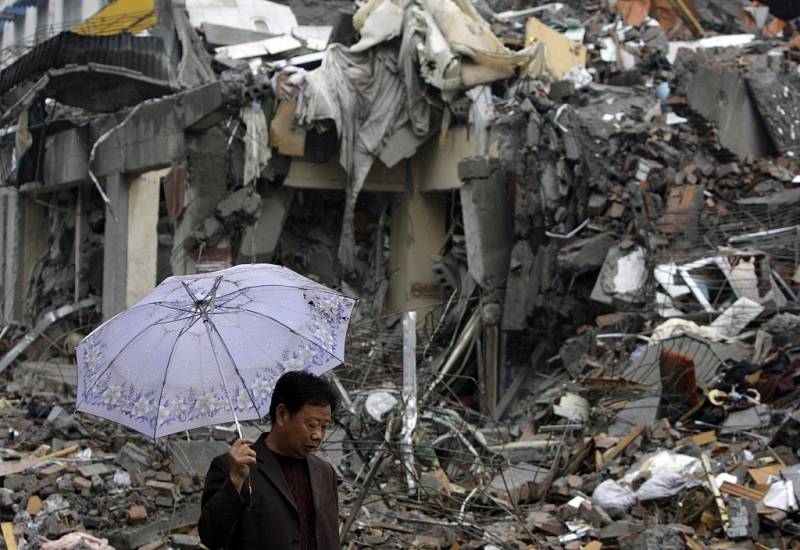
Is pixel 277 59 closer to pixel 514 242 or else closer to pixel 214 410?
pixel 514 242

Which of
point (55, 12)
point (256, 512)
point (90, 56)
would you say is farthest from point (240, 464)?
point (55, 12)

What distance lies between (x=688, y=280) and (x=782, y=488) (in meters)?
4.42

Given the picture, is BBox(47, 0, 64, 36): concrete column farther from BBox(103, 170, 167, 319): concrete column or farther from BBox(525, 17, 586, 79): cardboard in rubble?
BBox(103, 170, 167, 319): concrete column

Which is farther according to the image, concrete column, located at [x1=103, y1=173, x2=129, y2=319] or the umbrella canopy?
concrete column, located at [x1=103, y1=173, x2=129, y2=319]

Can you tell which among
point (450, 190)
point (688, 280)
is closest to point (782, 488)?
point (688, 280)

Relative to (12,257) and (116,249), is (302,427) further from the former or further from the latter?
(12,257)

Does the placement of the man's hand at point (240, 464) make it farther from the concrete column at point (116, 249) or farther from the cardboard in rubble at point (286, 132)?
the cardboard in rubble at point (286, 132)

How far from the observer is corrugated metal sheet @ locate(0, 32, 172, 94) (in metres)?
13.6

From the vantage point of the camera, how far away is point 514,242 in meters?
14.6

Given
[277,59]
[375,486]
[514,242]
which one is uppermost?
[277,59]

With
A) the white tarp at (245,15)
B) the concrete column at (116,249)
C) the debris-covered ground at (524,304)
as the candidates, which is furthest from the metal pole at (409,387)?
the white tarp at (245,15)

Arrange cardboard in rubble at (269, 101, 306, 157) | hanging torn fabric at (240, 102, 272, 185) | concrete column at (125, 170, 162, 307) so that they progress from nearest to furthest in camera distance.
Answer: concrete column at (125, 170, 162, 307), hanging torn fabric at (240, 102, 272, 185), cardboard in rubble at (269, 101, 306, 157)

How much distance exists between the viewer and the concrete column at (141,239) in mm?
14070

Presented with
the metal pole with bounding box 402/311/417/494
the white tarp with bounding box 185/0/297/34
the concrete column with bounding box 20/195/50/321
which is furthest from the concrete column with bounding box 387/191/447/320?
the metal pole with bounding box 402/311/417/494
